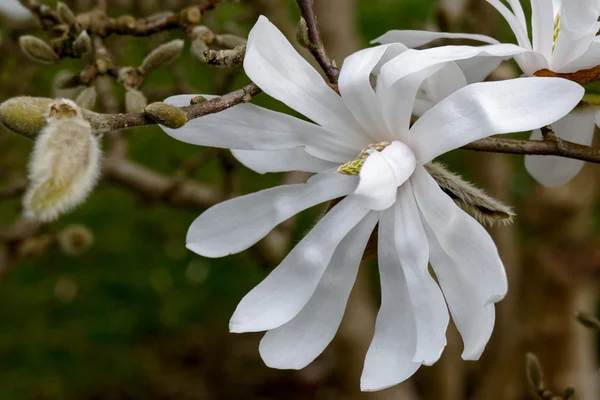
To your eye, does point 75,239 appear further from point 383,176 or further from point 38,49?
point 383,176

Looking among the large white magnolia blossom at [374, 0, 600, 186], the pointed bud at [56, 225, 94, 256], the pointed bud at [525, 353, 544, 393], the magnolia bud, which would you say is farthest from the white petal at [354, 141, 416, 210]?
the pointed bud at [56, 225, 94, 256]

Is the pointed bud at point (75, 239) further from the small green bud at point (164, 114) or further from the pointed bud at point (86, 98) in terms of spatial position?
the small green bud at point (164, 114)

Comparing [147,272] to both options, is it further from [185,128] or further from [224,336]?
[185,128]

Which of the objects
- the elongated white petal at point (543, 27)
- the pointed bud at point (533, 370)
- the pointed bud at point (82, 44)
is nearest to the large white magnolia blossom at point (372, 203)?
the elongated white petal at point (543, 27)

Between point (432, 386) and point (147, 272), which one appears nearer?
point (432, 386)

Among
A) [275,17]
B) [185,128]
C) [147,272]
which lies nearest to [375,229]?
[185,128]

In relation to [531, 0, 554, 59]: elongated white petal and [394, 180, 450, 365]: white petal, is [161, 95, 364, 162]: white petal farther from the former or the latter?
[531, 0, 554, 59]: elongated white petal
